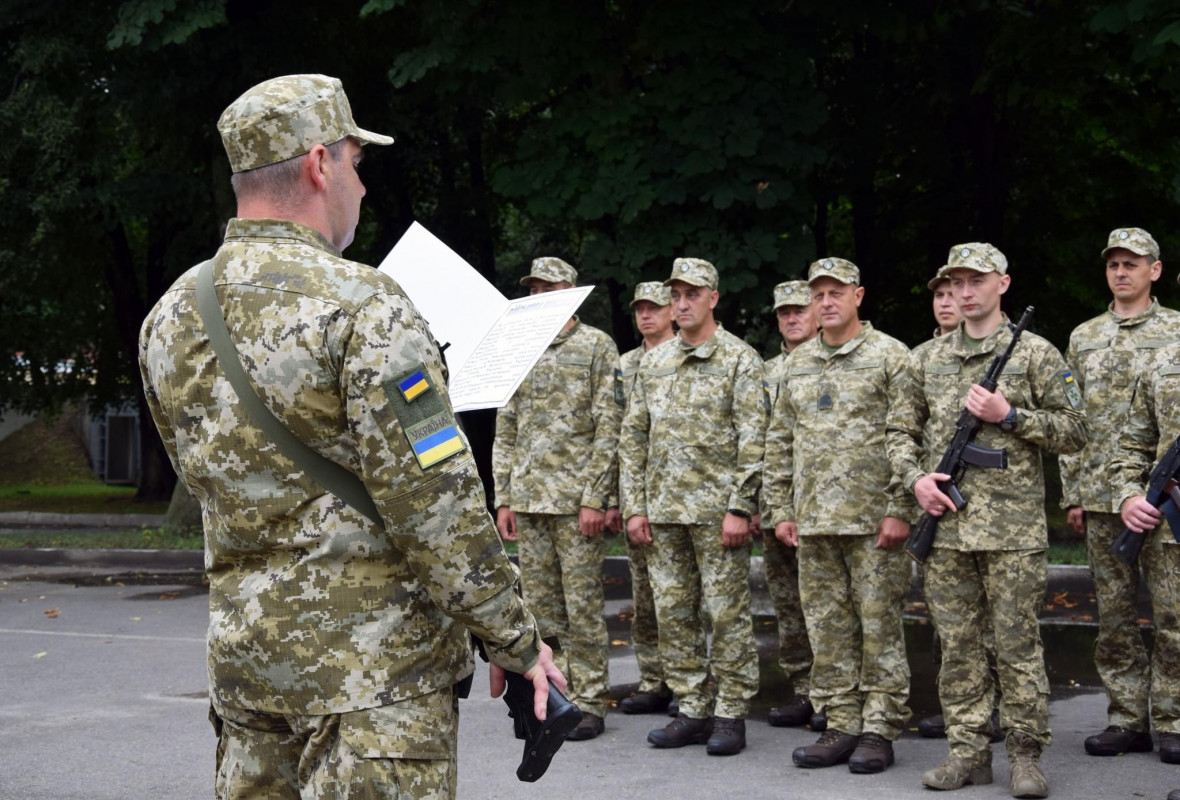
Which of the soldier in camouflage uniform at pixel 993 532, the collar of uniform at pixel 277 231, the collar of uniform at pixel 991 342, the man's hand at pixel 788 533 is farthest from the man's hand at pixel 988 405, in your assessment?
the collar of uniform at pixel 277 231

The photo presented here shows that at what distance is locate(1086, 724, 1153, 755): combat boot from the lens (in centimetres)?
659

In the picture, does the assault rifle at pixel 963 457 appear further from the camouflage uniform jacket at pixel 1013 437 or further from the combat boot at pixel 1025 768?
the combat boot at pixel 1025 768

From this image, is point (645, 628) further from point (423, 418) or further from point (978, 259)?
point (423, 418)

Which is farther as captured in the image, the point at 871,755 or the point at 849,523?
the point at 849,523

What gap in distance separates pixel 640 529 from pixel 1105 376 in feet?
8.88

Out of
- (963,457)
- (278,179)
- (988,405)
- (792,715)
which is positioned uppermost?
(278,179)

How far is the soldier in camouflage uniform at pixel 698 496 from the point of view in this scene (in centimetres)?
700

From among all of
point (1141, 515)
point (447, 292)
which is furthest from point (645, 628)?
point (447, 292)

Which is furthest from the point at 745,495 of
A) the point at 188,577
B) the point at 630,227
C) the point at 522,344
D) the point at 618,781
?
the point at 188,577

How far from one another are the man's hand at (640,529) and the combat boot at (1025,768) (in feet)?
7.10

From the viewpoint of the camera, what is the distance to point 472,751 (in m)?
6.77

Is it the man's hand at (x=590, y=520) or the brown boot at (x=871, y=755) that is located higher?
the man's hand at (x=590, y=520)

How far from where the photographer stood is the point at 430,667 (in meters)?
2.89

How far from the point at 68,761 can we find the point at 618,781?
2629mm
